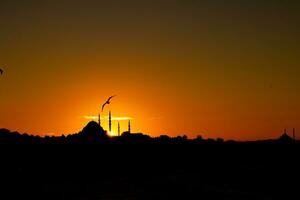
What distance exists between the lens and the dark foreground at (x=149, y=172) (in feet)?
156

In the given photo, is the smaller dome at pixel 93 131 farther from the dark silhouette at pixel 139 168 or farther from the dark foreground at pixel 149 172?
the dark foreground at pixel 149 172

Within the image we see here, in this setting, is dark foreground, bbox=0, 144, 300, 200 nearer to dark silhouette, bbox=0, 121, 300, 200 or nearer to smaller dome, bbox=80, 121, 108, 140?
dark silhouette, bbox=0, 121, 300, 200

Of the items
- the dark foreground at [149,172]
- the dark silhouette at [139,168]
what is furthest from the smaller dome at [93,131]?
the dark foreground at [149,172]

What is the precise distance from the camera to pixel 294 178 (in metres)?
67.4

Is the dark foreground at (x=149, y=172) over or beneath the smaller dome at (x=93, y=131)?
beneath

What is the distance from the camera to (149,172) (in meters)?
69.9

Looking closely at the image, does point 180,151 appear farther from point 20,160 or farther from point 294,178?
point 20,160

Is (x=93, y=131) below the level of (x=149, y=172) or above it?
above

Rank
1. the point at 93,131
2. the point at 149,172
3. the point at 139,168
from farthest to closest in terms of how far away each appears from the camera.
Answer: the point at 93,131
the point at 139,168
the point at 149,172

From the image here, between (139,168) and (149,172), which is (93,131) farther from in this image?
(149,172)

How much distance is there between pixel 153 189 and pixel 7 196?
53.4ft

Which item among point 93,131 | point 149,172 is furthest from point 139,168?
point 93,131

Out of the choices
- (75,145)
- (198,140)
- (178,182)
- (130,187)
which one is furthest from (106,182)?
(198,140)

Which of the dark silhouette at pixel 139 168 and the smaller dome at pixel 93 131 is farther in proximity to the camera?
the smaller dome at pixel 93 131
